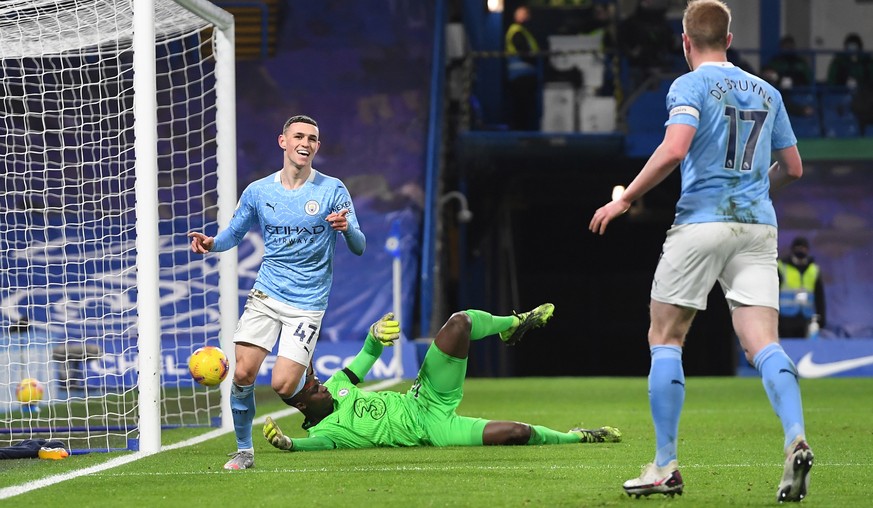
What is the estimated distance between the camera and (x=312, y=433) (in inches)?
307

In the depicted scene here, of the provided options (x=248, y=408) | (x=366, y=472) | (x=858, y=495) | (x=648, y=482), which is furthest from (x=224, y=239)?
(x=858, y=495)

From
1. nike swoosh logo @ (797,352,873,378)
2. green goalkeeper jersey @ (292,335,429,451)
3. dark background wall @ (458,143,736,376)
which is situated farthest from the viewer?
dark background wall @ (458,143,736,376)

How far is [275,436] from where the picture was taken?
7.39m

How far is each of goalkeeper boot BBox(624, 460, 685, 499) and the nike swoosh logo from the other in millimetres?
Answer: 13283

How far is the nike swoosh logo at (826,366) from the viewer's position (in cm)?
1795

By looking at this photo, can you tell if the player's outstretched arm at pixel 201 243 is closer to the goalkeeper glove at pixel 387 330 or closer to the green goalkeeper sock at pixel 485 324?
the goalkeeper glove at pixel 387 330

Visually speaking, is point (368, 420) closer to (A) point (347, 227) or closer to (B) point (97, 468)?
(A) point (347, 227)

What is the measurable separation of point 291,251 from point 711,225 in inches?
111

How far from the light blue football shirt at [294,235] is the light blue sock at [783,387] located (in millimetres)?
2693

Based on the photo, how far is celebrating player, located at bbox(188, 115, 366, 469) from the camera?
7254 millimetres

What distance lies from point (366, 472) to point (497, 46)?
17.2 meters

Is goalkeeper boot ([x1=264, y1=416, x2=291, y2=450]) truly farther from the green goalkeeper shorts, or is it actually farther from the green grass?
the green goalkeeper shorts

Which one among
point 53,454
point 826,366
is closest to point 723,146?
point 53,454

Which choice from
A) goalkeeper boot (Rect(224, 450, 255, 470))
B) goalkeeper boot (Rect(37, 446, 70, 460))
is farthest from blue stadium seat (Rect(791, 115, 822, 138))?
goalkeeper boot (Rect(224, 450, 255, 470))
